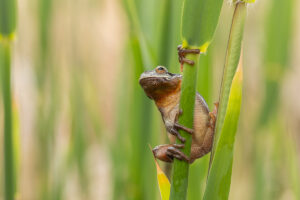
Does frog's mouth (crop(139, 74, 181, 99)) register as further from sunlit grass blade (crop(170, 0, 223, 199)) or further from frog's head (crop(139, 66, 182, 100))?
sunlit grass blade (crop(170, 0, 223, 199))

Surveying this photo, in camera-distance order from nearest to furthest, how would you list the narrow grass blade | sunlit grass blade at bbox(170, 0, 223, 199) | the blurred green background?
sunlit grass blade at bbox(170, 0, 223, 199), the narrow grass blade, the blurred green background

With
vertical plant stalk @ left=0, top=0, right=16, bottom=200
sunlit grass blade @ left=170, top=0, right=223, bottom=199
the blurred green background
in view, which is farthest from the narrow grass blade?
sunlit grass blade @ left=170, top=0, right=223, bottom=199

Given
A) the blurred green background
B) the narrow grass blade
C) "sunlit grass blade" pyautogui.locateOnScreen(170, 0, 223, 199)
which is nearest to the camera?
"sunlit grass blade" pyautogui.locateOnScreen(170, 0, 223, 199)

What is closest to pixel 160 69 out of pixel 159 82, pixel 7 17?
pixel 159 82

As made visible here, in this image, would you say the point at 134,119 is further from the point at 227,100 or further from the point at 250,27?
the point at 250,27

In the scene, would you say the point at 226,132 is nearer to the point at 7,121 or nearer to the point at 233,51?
the point at 233,51

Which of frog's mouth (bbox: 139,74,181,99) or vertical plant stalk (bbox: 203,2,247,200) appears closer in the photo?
vertical plant stalk (bbox: 203,2,247,200)

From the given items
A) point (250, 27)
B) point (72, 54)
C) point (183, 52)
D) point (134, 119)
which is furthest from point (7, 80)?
point (250, 27)
